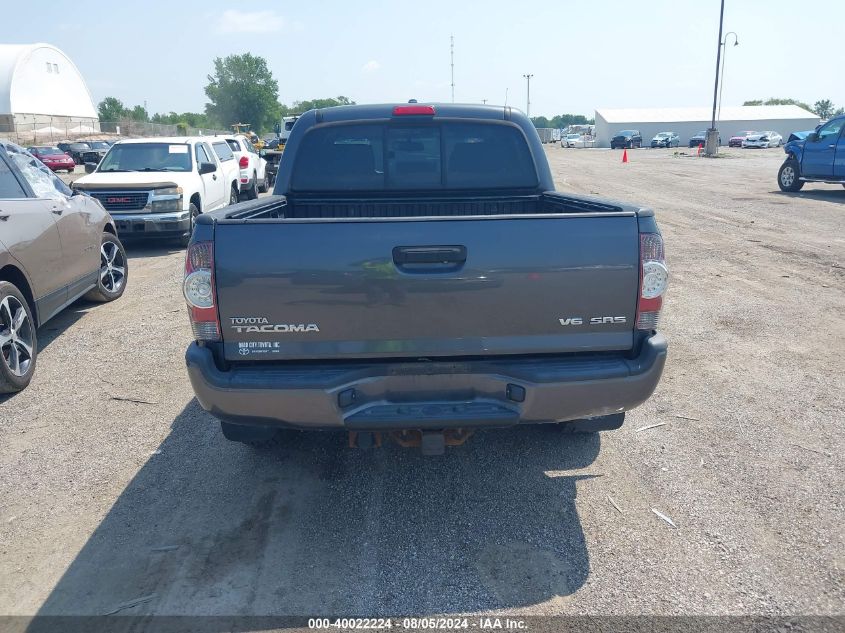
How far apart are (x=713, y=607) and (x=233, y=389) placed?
7.76 ft

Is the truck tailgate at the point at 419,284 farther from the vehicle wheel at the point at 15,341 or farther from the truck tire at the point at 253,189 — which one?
the truck tire at the point at 253,189

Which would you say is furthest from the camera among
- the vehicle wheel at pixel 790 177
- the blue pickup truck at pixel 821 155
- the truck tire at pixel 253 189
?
the vehicle wheel at pixel 790 177

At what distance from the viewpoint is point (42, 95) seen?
264 feet

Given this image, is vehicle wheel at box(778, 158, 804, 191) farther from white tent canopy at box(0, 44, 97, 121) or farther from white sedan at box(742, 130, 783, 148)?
white tent canopy at box(0, 44, 97, 121)

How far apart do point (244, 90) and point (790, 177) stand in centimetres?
11694

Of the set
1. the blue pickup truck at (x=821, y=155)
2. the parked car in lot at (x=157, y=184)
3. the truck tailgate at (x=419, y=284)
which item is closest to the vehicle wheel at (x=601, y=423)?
the truck tailgate at (x=419, y=284)

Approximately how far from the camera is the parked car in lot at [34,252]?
5609 millimetres

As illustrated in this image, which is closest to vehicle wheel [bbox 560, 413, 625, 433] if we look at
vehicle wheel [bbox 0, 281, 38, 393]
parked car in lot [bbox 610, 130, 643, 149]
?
vehicle wheel [bbox 0, 281, 38, 393]

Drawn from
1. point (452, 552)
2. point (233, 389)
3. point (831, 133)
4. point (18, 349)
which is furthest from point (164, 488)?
point (831, 133)

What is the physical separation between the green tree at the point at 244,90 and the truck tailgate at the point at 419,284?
4971 inches

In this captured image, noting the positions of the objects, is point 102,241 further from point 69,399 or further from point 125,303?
point 69,399

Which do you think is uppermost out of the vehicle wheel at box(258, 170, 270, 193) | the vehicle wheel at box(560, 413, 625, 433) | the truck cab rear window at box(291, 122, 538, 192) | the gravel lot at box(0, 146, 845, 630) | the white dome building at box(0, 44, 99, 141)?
the white dome building at box(0, 44, 99, 141)

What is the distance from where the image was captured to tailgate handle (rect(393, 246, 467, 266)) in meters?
3.18

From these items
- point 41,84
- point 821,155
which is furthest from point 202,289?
point 41,84
